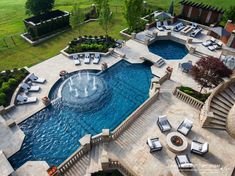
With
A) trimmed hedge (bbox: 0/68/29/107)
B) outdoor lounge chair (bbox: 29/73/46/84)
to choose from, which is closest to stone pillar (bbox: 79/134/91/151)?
trimmed hedge (bbox: 0/68/29/107)

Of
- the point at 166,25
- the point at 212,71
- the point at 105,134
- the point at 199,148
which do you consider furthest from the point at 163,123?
the point at 166,25

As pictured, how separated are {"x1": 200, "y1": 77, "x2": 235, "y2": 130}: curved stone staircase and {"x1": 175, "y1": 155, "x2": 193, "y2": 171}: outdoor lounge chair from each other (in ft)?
16.0

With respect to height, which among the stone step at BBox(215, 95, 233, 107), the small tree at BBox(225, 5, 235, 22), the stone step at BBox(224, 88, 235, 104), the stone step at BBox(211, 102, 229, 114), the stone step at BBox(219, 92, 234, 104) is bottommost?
the stone step at BBox(211, 102, 229, 114)

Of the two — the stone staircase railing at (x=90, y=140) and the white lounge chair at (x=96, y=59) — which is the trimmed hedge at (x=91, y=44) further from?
the stone staircase railing at (x=90, y=140)

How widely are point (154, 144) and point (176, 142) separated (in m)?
2.25

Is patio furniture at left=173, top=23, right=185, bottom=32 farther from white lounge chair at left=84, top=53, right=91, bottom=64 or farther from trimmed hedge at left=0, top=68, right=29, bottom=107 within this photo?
trimmed hedge at left=0, top=68, right=29, bottom=107

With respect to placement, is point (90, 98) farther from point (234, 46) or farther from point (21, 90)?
point (234, 46)

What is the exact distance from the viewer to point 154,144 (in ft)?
59.7

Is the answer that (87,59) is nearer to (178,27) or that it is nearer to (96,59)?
(96,59)

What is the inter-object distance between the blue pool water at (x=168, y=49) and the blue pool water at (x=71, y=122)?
7.23m

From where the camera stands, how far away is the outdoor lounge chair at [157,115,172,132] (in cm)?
1977

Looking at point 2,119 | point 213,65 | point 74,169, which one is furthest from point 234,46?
point 2,119

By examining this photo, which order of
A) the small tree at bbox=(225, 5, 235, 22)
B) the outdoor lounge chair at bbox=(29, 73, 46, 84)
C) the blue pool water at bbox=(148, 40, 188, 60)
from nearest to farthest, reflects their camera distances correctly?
the outdoor lounge chair at bbox=(29, 73, 46, 84) < the blue pool water at bbox=(148, 40, 188, 60) < the small tree at bbox=(225, 5, 235, 22)

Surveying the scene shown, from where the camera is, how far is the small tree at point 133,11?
107 ft
